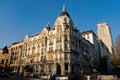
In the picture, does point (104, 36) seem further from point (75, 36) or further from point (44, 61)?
point (44, 61)

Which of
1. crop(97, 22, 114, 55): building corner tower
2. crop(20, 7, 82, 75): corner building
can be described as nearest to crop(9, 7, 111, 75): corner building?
crop(20, 7, 82, 75): corner building

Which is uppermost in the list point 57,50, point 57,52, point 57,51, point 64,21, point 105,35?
point 105,35

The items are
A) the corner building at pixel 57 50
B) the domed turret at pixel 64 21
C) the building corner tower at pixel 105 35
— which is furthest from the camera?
the building corner tower at pixel 105 35

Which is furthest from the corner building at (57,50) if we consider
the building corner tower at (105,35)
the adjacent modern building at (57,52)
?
the building corner tower at (105,35)

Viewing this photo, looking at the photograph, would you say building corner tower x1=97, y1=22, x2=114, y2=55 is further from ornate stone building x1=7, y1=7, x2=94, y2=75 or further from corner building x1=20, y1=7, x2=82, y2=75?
corner building x1=20, y1=7, x2=82, y2=75

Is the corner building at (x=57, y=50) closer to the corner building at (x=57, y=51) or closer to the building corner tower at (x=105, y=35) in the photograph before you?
the corner building at (x=57, y=51)

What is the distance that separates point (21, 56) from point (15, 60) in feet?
20.1

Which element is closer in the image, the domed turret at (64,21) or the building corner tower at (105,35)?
the domed turret at (64,21)

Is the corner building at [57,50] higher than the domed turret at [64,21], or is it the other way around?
the domed turret at [64,21]

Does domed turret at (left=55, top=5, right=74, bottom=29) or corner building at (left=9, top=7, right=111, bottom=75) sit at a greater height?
domed turret at (left=55, top=5, right=74, bottom=29)

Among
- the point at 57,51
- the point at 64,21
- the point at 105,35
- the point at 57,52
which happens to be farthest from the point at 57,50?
the point at 105,35

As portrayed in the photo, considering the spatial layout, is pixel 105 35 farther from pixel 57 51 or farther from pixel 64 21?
pixel 57 51

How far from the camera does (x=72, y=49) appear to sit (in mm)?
57812

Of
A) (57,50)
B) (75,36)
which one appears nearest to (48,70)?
(57,50)
